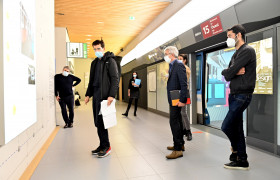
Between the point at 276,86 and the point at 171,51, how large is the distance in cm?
162

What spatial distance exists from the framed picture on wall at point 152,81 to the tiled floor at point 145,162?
4.46 meters

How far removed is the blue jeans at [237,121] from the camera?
2.34m

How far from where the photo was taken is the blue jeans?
2342 millimetres

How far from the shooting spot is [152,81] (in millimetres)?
8680

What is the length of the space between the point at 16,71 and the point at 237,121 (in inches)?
94.4

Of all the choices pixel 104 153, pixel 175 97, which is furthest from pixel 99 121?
pixel 175 97

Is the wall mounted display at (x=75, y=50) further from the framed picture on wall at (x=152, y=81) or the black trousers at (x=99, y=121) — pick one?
the black trousers at (x=99, y=121)

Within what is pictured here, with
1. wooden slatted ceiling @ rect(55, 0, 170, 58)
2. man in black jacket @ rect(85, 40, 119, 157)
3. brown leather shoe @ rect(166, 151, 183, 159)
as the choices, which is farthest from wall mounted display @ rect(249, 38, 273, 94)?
wooden slatted ceiling @ rect(55, 0, 170, 58)

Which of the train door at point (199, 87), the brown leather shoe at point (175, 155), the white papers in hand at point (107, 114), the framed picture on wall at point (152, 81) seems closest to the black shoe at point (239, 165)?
the brown leather shoe at point (175, 155)

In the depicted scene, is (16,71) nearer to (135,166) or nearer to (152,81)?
(135,166)

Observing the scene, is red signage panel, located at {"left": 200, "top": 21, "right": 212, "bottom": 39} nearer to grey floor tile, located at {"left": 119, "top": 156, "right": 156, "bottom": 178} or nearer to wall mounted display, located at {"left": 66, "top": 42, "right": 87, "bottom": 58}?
grey floor tile, located at {"left": 119, "top": 156, "right": 156, "bottom": 178}

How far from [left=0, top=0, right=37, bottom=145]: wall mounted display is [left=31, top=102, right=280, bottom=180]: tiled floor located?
2.97 feet

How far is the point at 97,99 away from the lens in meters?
2.98

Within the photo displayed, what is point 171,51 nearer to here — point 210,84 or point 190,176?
point 190,176
